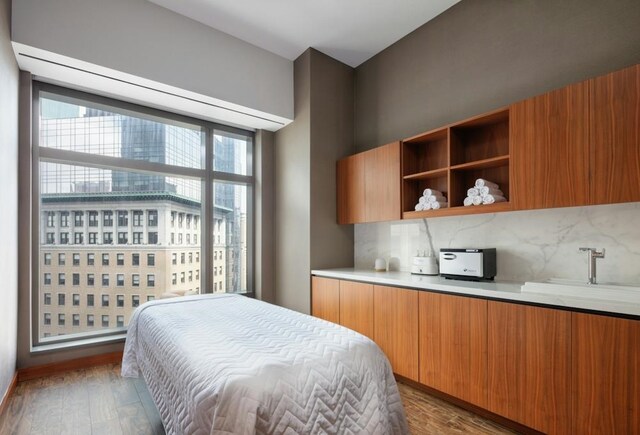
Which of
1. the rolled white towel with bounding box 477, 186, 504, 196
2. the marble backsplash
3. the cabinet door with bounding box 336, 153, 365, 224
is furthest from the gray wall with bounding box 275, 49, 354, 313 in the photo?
the rolled white towel with bounding box 477, 186, 504, 196

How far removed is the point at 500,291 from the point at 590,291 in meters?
0.40

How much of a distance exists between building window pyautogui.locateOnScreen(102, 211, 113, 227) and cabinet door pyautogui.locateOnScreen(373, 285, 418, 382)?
2549mm

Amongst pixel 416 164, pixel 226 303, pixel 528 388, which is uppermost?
pixel 416 164

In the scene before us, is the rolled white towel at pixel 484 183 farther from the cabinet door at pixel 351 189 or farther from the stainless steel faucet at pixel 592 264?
the cabinet door at pixel 351 189

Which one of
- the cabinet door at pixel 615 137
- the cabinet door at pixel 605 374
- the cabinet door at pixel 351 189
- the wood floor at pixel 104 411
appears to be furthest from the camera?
the cabinet door at pixel 351 189

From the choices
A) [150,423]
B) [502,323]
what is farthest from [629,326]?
[150,423]

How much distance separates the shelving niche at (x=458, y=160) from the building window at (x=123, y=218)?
265 centimetres

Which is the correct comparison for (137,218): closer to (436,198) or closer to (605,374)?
(436,198)

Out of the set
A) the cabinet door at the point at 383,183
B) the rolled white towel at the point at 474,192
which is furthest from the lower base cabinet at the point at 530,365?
the cabinet door at the point at 383,183

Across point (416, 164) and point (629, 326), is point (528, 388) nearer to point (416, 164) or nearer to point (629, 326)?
point (629, 326)

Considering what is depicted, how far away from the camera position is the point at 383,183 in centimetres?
295

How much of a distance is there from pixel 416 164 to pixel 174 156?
244 centimetres

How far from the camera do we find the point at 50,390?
2.35 meters

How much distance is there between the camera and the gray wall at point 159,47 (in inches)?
89.5
